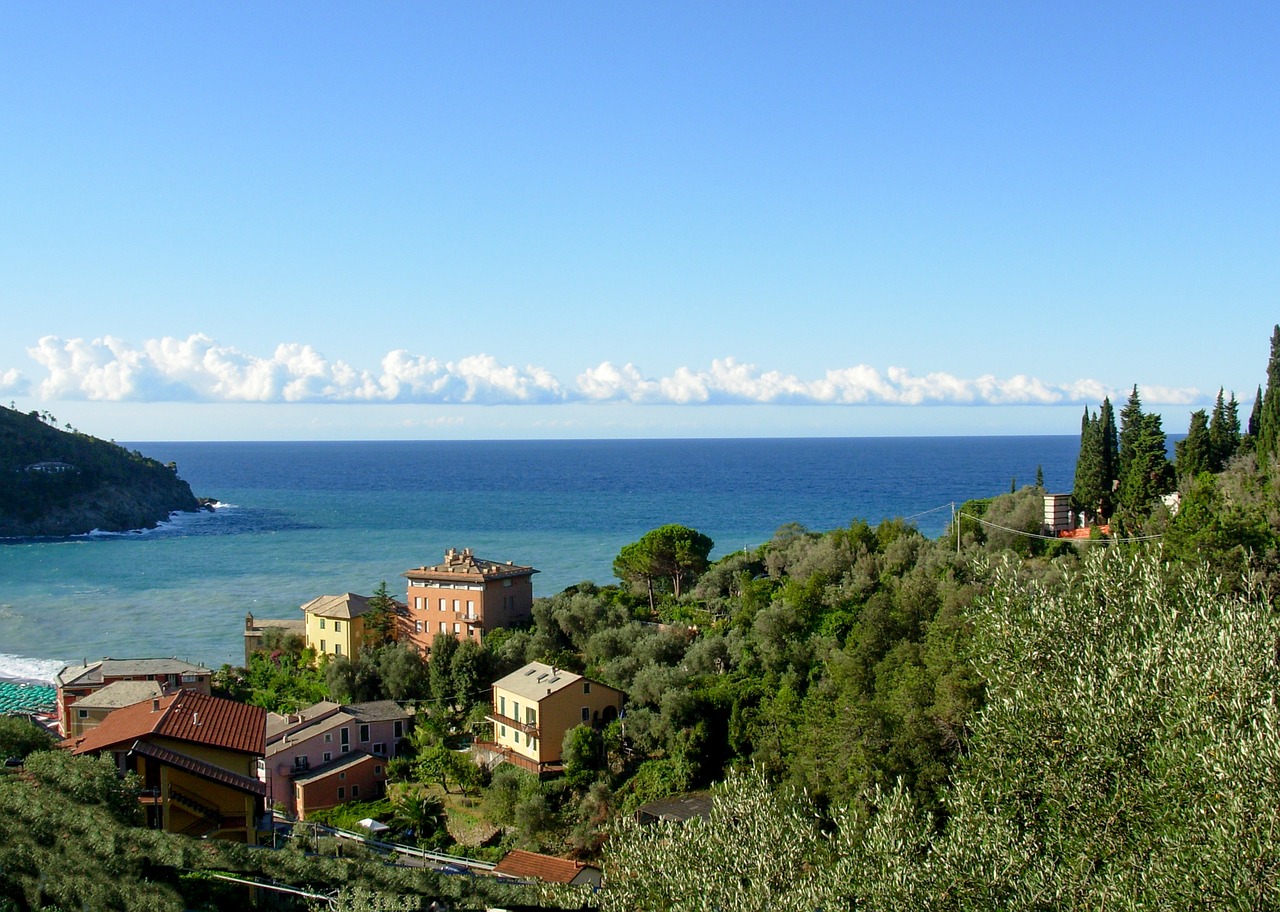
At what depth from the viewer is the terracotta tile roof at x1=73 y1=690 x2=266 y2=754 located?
57.2 ft

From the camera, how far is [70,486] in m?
100

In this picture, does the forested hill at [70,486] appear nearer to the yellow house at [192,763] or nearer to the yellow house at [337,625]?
the yellow house at [337,625]

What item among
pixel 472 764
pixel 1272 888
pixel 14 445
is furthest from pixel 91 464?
pixel 1272 888

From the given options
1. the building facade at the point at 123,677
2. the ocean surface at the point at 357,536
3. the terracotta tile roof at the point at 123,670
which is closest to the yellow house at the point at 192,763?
the building facade at the point at 123,677

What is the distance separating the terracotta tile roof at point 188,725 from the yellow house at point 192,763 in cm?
2

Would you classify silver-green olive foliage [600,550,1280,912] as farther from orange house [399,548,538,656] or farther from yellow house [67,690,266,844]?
orange house [399,548,538,656]

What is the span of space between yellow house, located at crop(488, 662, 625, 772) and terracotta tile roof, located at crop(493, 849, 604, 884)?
6311mm

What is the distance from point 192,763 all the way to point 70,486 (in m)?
98.2

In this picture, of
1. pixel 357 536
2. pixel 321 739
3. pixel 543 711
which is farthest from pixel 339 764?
pixel 357 536

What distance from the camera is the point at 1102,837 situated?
1184cm

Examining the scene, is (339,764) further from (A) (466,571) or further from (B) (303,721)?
(A) (466,571)

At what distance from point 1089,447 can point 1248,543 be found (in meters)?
16.4

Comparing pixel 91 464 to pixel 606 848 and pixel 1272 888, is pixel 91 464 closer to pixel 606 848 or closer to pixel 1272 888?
pixel 606 848

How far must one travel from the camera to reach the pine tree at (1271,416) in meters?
34.2
